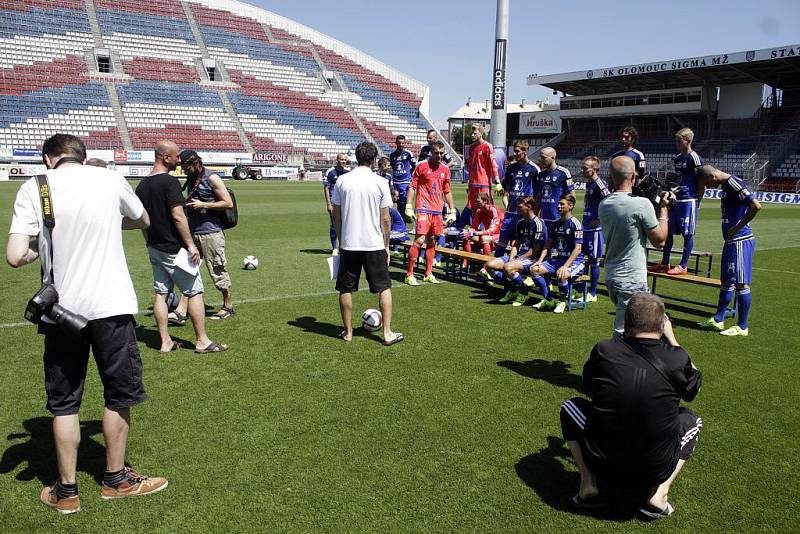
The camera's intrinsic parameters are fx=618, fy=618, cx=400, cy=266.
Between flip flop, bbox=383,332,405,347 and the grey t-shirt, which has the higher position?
the grey t-shirt

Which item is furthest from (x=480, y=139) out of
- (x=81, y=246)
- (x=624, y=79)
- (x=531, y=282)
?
(x=624, y=79)

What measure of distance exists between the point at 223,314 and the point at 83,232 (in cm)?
429

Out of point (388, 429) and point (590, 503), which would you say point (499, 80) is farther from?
point (590, 503)

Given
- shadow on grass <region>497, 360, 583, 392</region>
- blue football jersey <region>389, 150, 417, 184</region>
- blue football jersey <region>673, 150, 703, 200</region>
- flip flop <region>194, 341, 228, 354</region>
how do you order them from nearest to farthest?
1. shadow on grass <region>497, 360, 583, 392</region>
2. flip flop <region>194, 341, 228, 354</region>
3. blue football jersey <region>673, 150, 703, 200</region>
4. blue football jersey <region>389, 150, 417, 184</region>

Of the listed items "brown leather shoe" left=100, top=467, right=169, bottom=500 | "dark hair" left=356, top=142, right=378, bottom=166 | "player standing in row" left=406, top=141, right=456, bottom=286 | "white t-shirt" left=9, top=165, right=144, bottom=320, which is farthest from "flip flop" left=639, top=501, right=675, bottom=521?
"player standing in row" left=406, top=141, right=456, bottom=286

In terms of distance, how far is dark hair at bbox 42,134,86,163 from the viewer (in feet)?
10.9

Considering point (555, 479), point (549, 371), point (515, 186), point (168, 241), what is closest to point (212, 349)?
point (168, 241)

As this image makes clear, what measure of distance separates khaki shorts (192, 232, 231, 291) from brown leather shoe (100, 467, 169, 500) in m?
3.75

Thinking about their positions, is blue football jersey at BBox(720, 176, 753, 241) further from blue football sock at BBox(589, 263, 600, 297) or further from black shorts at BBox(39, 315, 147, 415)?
black shorts at BBox(39, 315, 147, 415)

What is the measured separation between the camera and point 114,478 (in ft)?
11.6

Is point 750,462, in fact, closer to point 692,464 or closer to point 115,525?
point 692,464

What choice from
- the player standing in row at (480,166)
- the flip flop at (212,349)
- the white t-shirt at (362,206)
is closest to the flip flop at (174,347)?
the flip flop at (212,349)

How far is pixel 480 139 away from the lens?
10.0 metres

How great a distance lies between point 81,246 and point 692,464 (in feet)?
12.8
